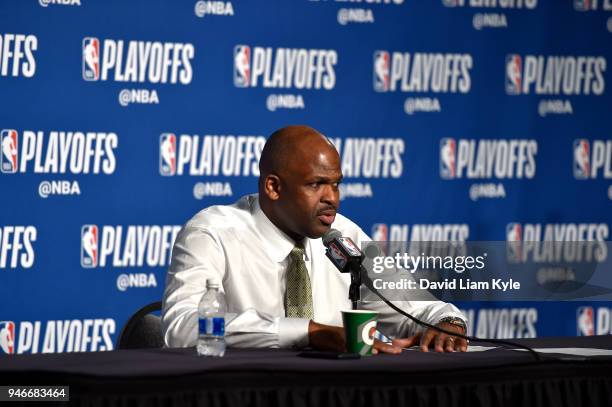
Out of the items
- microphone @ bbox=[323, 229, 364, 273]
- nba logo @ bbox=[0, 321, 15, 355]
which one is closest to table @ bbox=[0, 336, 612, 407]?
microphone @ bbox=[323, 229, 364, 273]

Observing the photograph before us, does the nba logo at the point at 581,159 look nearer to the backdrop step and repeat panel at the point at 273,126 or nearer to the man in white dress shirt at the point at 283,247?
the backdrop step and repeat panel at the point at 273,126

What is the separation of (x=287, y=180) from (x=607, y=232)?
2.95 metres

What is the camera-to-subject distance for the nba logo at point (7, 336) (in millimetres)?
4426

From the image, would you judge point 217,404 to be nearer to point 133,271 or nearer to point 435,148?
point 133,271

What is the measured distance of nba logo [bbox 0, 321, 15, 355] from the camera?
443 centimetres

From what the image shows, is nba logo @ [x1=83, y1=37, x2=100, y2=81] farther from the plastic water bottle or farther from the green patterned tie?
the plastic water bottle

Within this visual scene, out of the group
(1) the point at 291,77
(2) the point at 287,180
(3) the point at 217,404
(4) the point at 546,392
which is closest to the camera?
(3) the point at 217,404

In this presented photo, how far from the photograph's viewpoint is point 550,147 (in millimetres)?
5363

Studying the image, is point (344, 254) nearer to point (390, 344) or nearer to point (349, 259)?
point (349, 259)

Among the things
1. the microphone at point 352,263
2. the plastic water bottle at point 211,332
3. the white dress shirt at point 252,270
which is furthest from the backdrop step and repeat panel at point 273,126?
the microphone at point 352,263

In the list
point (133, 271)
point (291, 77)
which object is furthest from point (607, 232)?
point (133, 271)

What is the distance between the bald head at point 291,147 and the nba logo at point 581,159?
2.76m

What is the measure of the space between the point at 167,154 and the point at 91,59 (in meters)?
0.57

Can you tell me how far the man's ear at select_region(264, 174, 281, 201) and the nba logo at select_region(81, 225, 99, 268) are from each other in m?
1.73
